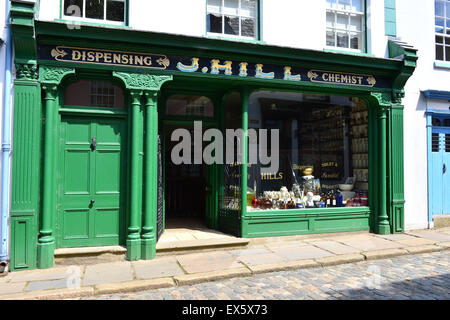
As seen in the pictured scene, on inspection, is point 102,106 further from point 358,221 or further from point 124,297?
point 358,221

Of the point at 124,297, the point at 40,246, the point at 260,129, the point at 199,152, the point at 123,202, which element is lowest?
the point at 124,297

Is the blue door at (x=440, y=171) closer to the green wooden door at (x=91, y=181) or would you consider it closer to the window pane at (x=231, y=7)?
the window pane at (x=231, y=7)

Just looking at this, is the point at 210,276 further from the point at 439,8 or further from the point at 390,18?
the point at 439,8

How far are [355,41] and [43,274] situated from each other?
7931mm

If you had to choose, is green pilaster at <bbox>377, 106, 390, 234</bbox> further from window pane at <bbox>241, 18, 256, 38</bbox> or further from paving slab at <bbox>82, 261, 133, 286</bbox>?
paving slab at <bbox>82, 261, 133, 286</bbox>

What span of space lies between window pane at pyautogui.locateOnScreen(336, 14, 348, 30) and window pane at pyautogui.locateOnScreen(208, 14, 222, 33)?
2861mm

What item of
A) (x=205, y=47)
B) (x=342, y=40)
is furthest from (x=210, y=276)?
(x=342, y=40)

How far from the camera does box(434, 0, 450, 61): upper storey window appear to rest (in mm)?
8875

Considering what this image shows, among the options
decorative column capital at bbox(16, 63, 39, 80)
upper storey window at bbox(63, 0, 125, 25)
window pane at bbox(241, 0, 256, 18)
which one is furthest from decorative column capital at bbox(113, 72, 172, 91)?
window pane at bbox(241, 0, 256, 18)

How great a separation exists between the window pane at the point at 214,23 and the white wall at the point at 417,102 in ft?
14.7

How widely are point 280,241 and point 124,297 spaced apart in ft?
12.0

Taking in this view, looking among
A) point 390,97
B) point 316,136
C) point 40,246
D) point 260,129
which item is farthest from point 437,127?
point 40,246

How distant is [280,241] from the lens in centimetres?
717

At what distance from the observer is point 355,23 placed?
812cm
